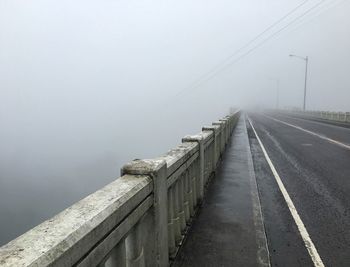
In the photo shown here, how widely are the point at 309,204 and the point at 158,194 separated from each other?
4939 mm

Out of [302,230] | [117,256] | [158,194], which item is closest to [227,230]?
[302,230]

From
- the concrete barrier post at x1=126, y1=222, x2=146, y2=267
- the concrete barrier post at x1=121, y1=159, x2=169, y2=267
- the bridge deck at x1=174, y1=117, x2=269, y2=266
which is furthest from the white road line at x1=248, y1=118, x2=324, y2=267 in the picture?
the concrete barrier post at x1=126, y1=222, x2=146, y2=267

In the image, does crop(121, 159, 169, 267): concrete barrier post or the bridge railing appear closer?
the bridge railing

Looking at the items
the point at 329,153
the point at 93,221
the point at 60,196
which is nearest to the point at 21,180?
the point at 60,196

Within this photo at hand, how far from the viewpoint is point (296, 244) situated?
5.63 m

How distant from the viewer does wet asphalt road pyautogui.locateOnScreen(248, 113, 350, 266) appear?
5.36m

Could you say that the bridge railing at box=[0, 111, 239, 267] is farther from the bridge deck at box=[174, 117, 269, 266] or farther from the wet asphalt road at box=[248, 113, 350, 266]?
the wet asphalt road at box=[248, 113, 350, 266]

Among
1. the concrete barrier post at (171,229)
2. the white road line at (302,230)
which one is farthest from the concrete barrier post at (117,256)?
the white road line at (302,230)

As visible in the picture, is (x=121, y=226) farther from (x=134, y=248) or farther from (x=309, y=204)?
(x=309, y=204)

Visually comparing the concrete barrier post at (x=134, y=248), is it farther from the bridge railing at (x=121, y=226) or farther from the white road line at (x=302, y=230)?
the white road line at (x=302, y=230)

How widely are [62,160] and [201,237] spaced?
3915 inches

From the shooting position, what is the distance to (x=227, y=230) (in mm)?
5996

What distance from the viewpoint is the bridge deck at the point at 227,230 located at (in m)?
4.93

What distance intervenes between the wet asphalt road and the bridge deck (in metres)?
0.23
